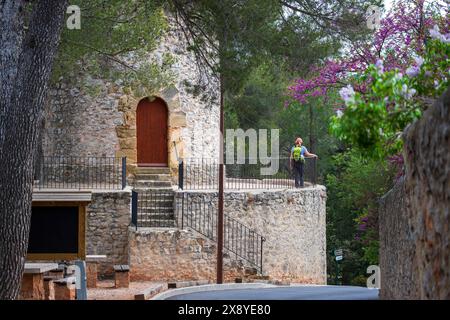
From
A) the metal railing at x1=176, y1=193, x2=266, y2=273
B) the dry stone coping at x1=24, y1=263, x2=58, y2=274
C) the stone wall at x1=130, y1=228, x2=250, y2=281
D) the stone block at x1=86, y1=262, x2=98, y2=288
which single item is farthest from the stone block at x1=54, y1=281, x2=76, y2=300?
the metal railing at x1=176, y1=193, x2=266, y2=273

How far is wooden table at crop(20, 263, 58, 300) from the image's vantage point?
14984 millimetres

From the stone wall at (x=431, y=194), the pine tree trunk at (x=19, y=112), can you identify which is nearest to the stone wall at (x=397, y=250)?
the stone wall at (x=431, y=194)

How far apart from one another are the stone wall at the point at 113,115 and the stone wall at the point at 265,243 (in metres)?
4.02

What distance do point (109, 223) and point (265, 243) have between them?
3.95 metres

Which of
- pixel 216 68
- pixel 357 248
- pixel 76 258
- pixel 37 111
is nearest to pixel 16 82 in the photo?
pixel 37 111

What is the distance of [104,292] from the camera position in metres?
19.3

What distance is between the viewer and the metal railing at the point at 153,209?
80.0 feet

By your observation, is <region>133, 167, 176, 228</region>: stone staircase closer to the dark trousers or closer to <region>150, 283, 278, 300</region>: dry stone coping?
the dark trousers

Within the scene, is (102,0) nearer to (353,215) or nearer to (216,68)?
(216,68)

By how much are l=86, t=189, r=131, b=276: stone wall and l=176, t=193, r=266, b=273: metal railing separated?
1.37 meters

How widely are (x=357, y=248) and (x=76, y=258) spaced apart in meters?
25.0

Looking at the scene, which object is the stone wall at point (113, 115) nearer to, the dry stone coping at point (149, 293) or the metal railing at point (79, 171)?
the metal railing at point (79, 171)

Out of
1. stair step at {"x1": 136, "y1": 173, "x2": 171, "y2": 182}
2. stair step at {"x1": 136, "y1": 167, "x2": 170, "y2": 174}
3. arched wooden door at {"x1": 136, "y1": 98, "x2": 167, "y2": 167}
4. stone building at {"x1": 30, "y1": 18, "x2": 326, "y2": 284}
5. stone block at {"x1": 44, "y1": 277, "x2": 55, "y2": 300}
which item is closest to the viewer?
stone block at {"x1": 44, "y1": 277, "x2": 55, "y2": 300}

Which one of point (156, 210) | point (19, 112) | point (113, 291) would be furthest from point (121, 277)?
point (19, 112)
